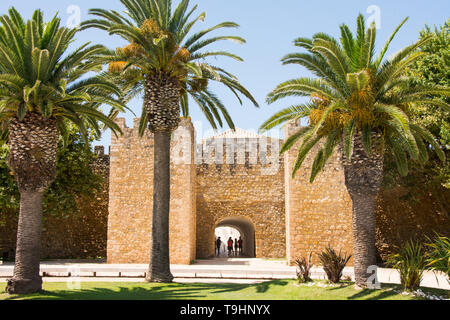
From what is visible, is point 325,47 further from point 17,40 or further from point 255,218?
point 255,218

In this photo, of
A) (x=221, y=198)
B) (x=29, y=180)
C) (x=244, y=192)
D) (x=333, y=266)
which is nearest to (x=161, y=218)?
(x=29, y=180)

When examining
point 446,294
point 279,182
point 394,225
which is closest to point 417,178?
point 394,225

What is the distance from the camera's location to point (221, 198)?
18.1m

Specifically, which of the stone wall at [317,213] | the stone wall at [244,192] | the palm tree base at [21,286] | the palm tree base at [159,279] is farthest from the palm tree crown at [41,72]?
the stone wall at [244,192]

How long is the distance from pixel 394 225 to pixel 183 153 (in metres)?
8.90

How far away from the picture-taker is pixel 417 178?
15.4m

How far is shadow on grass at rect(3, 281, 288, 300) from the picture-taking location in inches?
335

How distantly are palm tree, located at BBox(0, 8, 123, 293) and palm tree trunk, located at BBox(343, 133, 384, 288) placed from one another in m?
5.92

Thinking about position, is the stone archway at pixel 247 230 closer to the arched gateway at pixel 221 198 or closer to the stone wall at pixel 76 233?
the arched gateway at pixel 221 198

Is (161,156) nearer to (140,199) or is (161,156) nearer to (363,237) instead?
(140,199)

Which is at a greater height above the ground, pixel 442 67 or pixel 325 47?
pixel 442 67

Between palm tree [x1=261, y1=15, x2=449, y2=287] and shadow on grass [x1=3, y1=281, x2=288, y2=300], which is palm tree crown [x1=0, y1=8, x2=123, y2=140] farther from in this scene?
palm tree [x1=261, y1=15, x2=449, y2=287]

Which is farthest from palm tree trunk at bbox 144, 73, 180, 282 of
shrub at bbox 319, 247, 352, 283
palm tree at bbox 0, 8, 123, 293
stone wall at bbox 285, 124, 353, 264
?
stone wall at bbox 285, 124, 353, 264

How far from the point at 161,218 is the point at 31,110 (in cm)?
396
